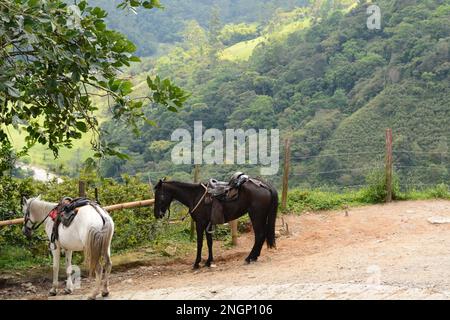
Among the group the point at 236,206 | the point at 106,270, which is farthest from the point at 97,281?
the point at 236,206

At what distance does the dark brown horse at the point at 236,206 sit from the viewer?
8.75 m

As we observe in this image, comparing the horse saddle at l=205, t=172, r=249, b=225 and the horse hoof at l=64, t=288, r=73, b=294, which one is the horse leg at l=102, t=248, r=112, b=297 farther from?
the horse saddle at l=205, t=172, r=249, b=225

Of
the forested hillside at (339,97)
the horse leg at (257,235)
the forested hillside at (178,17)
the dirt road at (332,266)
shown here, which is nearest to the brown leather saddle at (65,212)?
the dirt road at (332,266)

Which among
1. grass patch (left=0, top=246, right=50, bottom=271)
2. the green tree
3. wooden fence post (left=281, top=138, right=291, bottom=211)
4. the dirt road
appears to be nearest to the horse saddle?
the dirt road

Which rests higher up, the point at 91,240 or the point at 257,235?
the point at 91,240

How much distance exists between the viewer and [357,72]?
3766 cm

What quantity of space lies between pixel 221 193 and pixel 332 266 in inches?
77.5

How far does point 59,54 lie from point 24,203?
335 cm

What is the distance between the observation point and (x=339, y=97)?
116 ft

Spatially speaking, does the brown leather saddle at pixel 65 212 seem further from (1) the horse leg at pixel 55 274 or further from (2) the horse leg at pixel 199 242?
(2) the horse leg at pixel 199 242

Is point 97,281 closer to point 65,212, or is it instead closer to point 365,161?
point 65,212

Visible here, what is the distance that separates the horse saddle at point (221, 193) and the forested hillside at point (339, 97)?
1100 cm

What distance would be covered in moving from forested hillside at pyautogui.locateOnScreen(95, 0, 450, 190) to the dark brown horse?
10.8 meters
